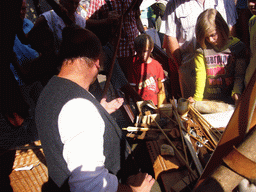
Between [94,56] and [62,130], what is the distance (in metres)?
0.62

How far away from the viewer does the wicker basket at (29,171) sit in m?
1.64

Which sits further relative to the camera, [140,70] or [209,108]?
[140,70]

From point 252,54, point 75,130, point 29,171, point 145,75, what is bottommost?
point 29,171

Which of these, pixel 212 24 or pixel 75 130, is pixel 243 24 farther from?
pixel 75 130

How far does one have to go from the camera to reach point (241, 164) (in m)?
0.42

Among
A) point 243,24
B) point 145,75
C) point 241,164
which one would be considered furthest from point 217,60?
point 241,164

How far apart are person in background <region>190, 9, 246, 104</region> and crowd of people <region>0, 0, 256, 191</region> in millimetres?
13

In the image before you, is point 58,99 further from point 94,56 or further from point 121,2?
point 121,2

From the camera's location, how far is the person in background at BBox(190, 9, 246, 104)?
2.17 meters

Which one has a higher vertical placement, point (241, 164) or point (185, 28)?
point (185, 28)

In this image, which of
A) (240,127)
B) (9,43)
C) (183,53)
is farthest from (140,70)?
(240,127)

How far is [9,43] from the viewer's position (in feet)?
4.16

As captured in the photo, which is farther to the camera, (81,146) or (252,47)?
(252,47)

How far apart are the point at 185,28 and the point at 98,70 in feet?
7.54
